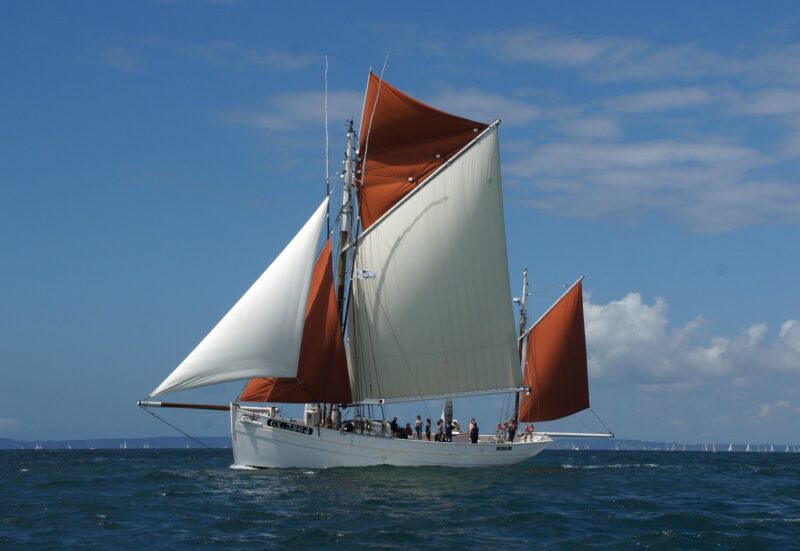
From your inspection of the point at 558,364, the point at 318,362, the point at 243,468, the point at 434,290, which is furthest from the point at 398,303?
the point at 558,364

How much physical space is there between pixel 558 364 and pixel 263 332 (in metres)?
25.0

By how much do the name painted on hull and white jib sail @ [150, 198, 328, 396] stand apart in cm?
292

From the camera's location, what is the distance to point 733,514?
37.4m

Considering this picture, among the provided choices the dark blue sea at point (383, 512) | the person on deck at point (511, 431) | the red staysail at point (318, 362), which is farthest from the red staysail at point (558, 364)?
the red staysail at point (318, 362)

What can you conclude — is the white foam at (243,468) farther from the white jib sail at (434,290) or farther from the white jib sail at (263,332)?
the white jib sail at (434,290)

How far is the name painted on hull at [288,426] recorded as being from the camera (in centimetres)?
4925

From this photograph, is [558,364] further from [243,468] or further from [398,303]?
[243,468]

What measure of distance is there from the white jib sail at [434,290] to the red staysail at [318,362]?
301cm

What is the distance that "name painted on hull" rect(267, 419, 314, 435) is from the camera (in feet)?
162

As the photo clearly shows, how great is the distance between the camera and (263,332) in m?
46.8

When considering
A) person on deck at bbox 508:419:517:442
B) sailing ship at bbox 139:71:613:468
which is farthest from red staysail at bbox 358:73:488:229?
person on deck at bbox 508:419:517:442

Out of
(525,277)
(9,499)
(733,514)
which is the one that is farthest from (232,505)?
(525,277)

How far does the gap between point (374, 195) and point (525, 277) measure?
17365 mm

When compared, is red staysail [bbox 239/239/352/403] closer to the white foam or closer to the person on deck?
the white foam
